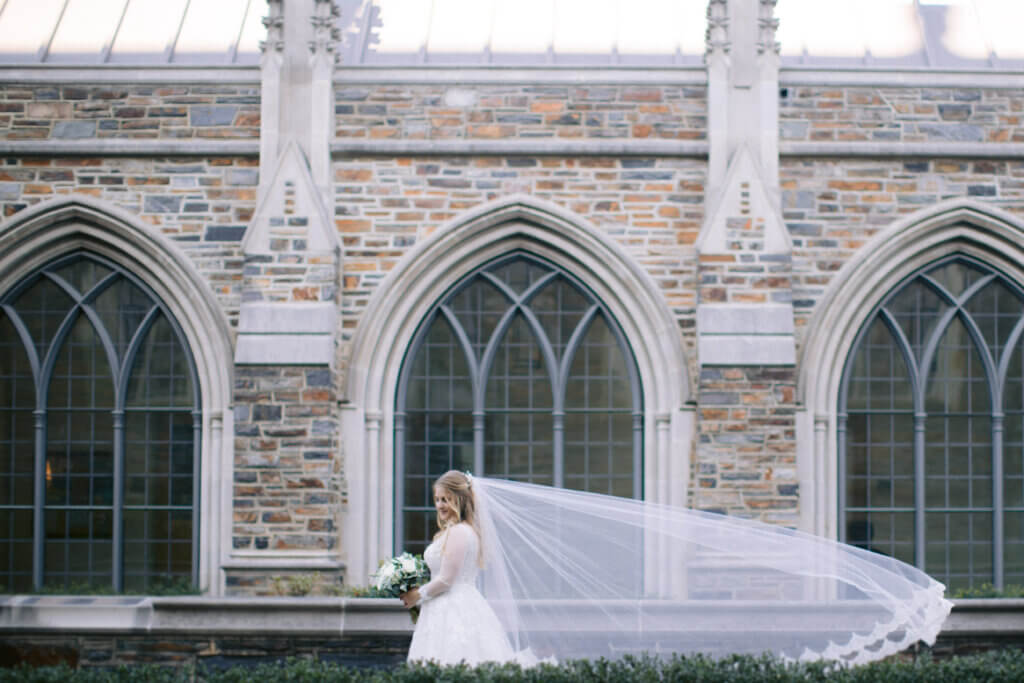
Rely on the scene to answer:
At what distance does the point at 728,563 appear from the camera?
8523mm

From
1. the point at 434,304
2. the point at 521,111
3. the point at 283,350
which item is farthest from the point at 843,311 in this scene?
the point at 283,350

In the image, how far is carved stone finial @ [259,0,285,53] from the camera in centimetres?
982

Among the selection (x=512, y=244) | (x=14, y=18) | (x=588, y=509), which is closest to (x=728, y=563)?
(x=588, y=509)

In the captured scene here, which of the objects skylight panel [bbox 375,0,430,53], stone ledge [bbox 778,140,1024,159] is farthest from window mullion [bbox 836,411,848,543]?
skylight panel [bbox 375,0,430,53]

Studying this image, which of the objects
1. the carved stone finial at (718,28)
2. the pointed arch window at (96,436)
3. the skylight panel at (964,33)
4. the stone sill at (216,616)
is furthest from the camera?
the skylight panel at (964,33)

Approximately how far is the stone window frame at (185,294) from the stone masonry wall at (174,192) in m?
0.12

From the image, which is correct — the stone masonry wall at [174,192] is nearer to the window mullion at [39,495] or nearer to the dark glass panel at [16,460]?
the dark glass panel at [16,460]

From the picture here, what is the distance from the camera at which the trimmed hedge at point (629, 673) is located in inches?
229

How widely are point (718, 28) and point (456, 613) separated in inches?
243

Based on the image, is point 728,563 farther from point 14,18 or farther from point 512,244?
point 14,18

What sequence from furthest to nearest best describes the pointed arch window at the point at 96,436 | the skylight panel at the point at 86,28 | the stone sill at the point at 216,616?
1. the skylight panel at the point at 86,28
2. the pointed arch window at the point at 96,436
3. the stone sill at the point at 216,616

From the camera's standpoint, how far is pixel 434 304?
10000mm

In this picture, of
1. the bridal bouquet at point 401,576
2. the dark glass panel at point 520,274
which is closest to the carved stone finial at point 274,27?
the dark glass panel at point 520,274

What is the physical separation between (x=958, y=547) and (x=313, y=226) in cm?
649
